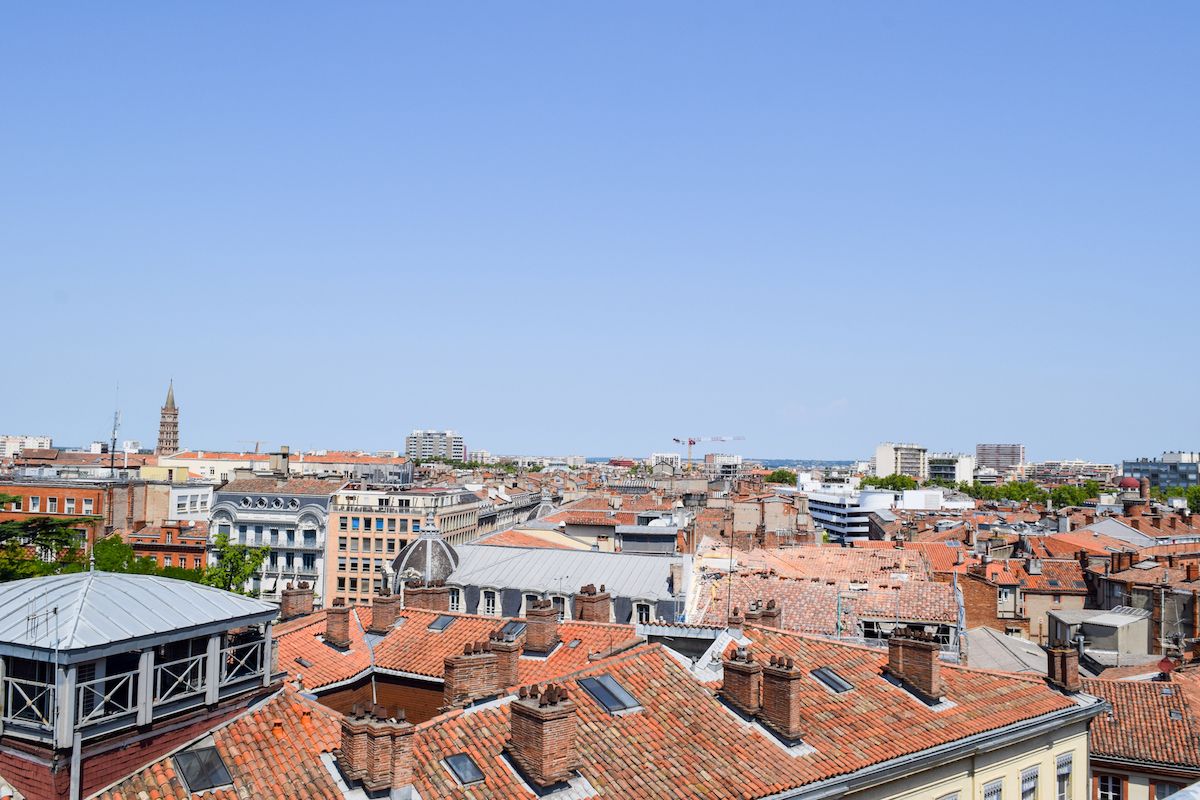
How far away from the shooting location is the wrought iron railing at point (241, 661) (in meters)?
17.8

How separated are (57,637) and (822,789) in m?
12.9

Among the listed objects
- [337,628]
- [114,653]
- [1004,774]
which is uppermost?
[114,653]

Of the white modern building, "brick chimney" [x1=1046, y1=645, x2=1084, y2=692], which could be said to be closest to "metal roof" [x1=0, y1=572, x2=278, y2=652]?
"brick chimney" [x1=1046, y1=645, x2=1084, y2=692]

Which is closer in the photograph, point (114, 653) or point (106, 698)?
point (106, 698)

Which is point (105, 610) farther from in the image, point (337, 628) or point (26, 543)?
point (26, 543)

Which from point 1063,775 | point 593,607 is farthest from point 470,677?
point 1063,775

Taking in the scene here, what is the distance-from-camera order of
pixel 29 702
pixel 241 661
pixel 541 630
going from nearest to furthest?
pixel 29 702
pixel 241 661
pixel 541 630

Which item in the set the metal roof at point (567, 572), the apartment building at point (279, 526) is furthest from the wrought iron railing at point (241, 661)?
the apartment building at point (279, 526)

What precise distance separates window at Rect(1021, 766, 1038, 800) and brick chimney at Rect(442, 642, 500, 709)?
12005 mm

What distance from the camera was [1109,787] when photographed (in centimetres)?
2952

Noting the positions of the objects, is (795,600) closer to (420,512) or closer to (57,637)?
(57,637)

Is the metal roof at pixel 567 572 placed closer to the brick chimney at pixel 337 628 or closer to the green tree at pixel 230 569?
the brick chimney at pixel 337 628

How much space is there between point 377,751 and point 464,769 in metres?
1.89

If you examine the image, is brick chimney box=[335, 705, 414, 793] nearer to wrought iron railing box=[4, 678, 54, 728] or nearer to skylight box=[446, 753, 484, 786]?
skylight box=[446, 753, 484, 786]
